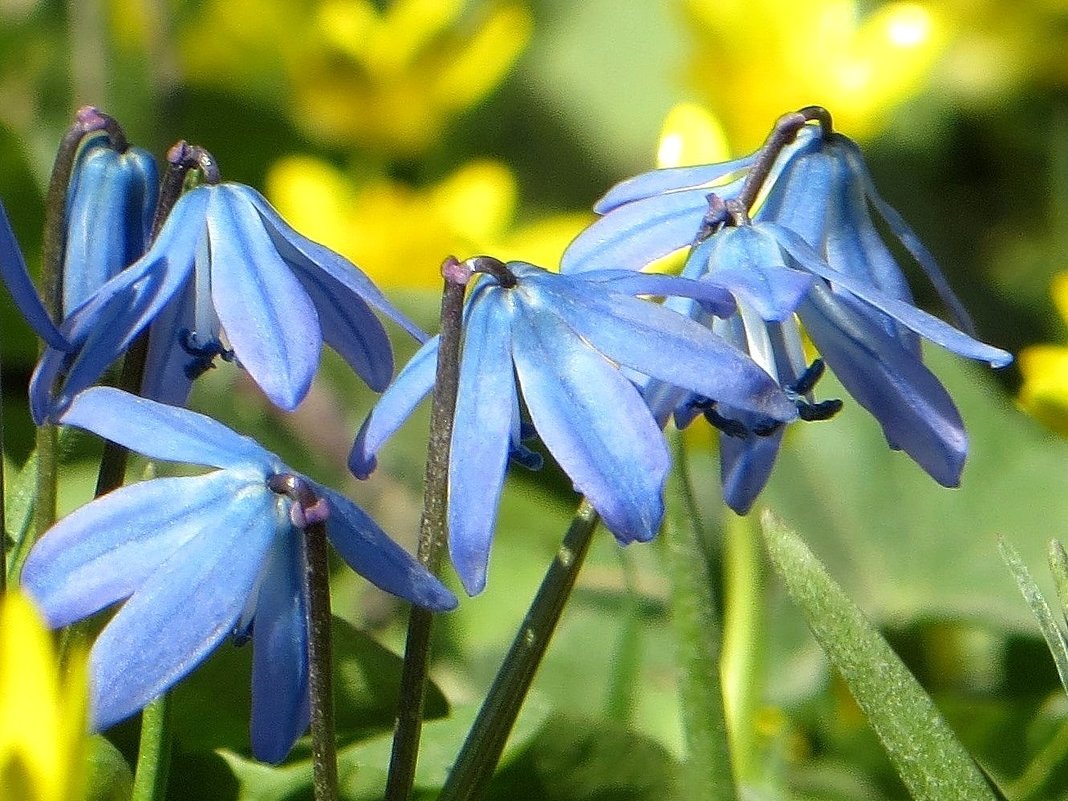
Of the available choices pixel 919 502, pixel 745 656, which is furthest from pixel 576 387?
pixel 919 502

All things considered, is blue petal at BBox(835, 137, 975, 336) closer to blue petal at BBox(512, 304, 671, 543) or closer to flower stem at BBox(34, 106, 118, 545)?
blue petal at BBox(512, 304, 671, 543)

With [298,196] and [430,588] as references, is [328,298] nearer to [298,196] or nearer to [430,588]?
[430,588]

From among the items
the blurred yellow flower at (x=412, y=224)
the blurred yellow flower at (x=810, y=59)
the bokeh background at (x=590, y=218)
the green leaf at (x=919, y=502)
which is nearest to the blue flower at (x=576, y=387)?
the bokeh background at (x=590, y=218)

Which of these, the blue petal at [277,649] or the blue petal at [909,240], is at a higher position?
the blue petal at [909,240]

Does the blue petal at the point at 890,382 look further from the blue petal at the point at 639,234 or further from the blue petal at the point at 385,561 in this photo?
the blue petal at the point at 385,561

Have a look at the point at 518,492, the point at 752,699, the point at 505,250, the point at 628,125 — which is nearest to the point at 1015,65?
the point at 628,125

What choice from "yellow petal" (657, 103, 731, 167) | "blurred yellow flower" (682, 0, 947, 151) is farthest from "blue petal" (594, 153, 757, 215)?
"blurred yellow flower" (682, 0, 947, 151)

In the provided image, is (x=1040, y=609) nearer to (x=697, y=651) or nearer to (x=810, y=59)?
(x=697, y=651)
